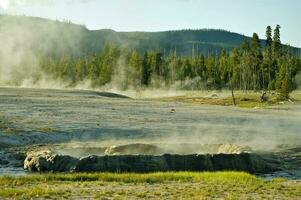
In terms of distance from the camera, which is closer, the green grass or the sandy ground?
the green grass

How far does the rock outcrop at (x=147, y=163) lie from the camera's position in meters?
25.0

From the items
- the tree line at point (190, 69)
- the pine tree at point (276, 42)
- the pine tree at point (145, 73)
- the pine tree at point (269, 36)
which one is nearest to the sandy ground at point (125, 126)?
the pine tree at point (276, 42)

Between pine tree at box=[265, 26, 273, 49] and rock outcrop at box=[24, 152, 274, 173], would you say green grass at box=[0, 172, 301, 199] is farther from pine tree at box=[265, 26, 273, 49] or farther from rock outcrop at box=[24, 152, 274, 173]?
pine tree at box=[265, 26, 273, 49]

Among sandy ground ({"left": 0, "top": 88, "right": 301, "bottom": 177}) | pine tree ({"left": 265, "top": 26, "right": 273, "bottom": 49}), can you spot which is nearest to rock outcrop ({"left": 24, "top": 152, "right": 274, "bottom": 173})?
sandy ground ({"left": 0, "top": 88, "right": 301, "bottom": 177})

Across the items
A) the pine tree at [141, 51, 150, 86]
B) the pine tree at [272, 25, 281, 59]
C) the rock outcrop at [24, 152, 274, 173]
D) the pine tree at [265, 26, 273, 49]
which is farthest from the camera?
the pine tree at [141, 51, 150, 86]

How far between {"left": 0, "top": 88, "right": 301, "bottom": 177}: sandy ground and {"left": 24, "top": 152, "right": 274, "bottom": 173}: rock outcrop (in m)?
2.35

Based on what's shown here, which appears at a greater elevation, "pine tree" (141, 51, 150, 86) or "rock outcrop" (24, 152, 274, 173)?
"pine tree" (141, 51, 150, 86)

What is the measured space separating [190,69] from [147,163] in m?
120

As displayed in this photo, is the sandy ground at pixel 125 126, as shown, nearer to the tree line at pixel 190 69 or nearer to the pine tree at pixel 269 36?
the pine tree at pixel 269 36

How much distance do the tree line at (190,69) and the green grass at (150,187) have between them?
307 feet

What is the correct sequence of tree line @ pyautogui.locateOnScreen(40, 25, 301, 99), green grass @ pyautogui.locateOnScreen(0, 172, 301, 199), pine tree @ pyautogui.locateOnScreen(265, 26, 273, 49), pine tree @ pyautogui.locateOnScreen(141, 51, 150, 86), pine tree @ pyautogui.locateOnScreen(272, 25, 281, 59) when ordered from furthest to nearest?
1. pine tree @ pyautogui.locateOnScreen(141, 51, 150, 86)
2. tree line @ pyautogui.locateOnScreen(40, 25, 301, 99)
3. pine tree @ pyautogui.locateOnScreen(265, 26, 273, 49)
4. pine tree @ pyautogui.locateOnScreen(272, 25, 281, 59)
5. green grass @ pyautogui.locateOnScreen(0, 172, 301, 199)

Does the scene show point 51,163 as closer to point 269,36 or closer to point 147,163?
point 147,163

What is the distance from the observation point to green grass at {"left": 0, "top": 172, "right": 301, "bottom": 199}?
17.5 m

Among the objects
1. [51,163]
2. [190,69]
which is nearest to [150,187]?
[51,163]
